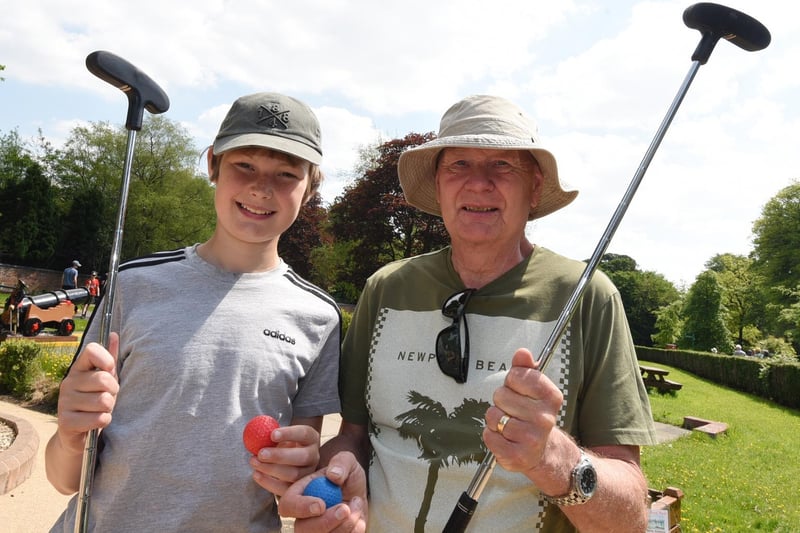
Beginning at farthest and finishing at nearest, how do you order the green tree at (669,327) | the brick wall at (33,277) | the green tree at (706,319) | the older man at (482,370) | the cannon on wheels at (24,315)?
1. the green tree at (669,327)
2. the green tree at (706,319)
3. the brick wall at (33,277)
4. the cannon on wheels at (24,315)
5. the older man at (482,370)

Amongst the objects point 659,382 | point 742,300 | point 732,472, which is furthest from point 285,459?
point 742,300

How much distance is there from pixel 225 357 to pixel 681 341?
4429cm

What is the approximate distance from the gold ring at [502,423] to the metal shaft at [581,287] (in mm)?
136

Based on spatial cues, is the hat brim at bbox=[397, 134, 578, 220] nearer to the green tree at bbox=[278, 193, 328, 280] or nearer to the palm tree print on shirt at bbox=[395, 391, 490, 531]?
the palm tree print on shirt at bbox=[395, 391, 490, 531]

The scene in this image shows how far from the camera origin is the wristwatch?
6.11ft

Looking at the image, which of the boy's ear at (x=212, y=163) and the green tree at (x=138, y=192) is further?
the green tree at (x=138, y=192)

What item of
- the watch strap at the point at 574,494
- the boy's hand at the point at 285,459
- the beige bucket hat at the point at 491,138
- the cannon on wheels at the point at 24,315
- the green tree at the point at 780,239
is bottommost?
the cannon on wheels at the point at 24,315

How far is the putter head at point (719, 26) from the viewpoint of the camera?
196cm

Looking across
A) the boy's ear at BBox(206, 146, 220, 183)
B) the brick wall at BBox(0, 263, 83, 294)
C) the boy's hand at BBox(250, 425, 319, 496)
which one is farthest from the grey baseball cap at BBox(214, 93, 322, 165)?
the brick wall at BBox(0, 263, 83, 294)

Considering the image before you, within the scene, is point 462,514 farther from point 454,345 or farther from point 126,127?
point 126,127

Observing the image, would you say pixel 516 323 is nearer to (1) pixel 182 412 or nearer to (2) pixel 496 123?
(2) pixel 496 123

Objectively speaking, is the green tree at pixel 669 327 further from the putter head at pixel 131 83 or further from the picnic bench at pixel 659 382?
the putter head at pixel 131 83

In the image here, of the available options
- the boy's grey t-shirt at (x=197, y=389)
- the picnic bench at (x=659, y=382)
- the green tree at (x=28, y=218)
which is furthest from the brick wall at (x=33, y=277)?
the boy's grey t-shirt at (x=197, y=389)

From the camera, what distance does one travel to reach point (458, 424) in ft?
7.43
